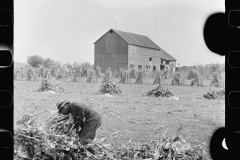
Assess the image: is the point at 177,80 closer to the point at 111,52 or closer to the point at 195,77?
the point at 195,77

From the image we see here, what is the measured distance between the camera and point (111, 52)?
9.39ft

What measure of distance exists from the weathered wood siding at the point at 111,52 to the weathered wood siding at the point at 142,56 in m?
0.06

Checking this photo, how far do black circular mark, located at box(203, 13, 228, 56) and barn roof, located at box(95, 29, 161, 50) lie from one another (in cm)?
48

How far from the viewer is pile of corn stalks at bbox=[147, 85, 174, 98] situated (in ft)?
9.60

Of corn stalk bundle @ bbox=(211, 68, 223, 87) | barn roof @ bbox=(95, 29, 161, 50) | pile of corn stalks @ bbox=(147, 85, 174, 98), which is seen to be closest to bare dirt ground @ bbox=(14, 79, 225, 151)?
pile of corn stalks @ bbox=(147, 85, 174, 98)

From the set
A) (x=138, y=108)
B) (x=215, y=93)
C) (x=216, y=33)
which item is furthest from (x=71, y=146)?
(x=216, y=33)

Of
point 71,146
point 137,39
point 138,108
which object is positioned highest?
point 137,39

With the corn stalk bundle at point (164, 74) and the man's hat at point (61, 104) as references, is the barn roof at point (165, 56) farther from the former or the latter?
the man's hat at point (61, 104)

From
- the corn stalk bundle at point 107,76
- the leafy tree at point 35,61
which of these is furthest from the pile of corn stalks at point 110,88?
the leafy tree at point 35,61

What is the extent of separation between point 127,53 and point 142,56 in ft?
0.49

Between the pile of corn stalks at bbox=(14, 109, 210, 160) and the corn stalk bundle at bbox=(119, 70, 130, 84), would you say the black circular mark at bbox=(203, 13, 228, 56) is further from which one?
the pile of corn stalks at bbox=(14, 109, 210, 160)

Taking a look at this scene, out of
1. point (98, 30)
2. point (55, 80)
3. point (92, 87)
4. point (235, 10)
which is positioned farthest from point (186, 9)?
point (55, 80)

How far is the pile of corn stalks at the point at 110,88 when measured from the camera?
Result: 2975 millimetres

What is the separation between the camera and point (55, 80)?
3.03m
